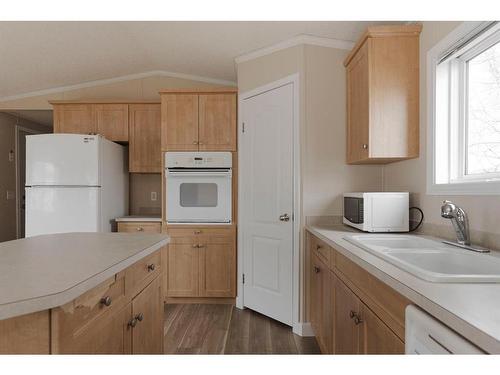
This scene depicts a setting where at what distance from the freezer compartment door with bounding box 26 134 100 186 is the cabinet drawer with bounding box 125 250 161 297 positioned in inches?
69.5

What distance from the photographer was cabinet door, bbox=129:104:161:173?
12.0 feet

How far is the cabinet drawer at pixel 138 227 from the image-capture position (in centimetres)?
327

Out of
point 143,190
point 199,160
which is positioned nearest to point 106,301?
point 199,160

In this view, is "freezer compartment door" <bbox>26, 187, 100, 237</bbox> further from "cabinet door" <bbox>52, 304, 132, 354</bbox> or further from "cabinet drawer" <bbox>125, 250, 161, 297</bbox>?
"cabinet door" <bbox>52, 304, 132, 354</bbox>

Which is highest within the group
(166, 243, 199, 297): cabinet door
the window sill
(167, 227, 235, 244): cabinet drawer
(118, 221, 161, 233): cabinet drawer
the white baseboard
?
the window sill

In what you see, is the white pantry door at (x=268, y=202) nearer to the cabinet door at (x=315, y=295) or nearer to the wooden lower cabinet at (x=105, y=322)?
the cabinet door at (x=315, y=295)

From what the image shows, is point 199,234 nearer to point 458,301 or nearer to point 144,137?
point 144,137

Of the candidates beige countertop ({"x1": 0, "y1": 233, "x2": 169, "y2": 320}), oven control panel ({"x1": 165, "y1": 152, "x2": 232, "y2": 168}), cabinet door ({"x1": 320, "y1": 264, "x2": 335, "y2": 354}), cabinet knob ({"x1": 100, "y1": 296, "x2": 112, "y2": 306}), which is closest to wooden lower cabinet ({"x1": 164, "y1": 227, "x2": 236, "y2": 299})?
oven control panel ({"x1": 165, "y1": 152, "x2": 232, "y2": 168})

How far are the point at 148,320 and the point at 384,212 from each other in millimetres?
1546

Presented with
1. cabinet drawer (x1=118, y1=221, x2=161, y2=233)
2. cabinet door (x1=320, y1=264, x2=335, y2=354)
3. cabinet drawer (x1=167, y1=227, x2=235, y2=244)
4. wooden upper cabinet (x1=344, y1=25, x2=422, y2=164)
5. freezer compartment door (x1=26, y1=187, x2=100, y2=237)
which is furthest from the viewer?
cabinet drawer (x1=118, y1=221, x2=161, y2=233)

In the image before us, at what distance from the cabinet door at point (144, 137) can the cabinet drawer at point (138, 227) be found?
2.21ft

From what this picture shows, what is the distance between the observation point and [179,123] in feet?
10.6
